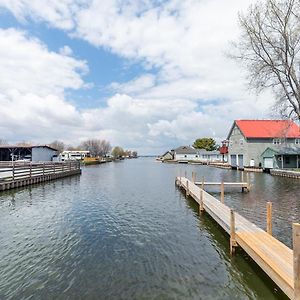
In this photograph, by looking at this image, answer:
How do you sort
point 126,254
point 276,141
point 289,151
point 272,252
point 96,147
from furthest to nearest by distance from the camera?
1. point 96,147
2. point 276,141
3. point 289,151
4. point 126,254
5. point 272,252

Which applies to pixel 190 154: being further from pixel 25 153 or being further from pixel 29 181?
pixel 29 181

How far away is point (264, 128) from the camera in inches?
2115

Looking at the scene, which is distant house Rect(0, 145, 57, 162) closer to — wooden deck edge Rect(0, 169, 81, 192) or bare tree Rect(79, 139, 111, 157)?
wooden deck edge Rect(0, 169, 81, 192)

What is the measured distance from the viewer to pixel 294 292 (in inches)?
218

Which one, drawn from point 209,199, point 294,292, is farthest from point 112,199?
point 294,292

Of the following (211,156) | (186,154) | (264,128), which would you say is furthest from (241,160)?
(186,154)

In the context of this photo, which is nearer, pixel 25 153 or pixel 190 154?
pixel 25 153

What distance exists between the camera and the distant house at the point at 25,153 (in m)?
61.7

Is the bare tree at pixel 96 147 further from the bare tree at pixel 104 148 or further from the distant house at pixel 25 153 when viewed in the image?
the distant house at pixel 25 153

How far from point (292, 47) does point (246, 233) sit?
22063 mm

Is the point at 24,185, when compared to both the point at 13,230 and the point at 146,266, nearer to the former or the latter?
the point at 13,230

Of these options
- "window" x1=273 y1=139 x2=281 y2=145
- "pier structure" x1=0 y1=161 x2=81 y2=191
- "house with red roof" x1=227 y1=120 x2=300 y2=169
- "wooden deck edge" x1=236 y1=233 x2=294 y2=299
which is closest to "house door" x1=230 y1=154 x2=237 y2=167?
"house with red roof" x1=227 y1=120 x2=300 y2=169

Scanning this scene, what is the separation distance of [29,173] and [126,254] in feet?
74.9

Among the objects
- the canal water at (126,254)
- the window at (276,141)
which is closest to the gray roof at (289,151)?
the window at (276,141)
